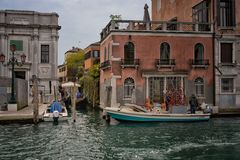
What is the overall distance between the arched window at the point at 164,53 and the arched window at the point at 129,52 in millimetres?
2147

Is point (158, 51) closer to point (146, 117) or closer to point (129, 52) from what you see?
point (129, 52)

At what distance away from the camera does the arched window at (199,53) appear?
84.1 ft

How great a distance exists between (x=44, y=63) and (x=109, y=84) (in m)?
8.05

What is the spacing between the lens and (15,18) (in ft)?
99.7

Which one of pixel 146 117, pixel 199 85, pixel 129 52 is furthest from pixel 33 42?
pixel 146 117

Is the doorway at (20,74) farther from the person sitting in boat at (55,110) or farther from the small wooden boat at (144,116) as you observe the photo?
the small wooden boat at (144,116)

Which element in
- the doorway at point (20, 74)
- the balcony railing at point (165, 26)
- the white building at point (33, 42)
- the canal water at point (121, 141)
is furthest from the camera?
the doorway at point (20, 74)

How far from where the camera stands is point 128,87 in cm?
2484

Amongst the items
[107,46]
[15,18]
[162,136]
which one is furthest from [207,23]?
[15,18]

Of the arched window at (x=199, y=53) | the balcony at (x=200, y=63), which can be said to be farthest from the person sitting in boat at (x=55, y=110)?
the arched window at (x=199, y=53)

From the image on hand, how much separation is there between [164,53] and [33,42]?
1188 centimetres

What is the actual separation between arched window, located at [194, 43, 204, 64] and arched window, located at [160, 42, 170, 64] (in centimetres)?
208

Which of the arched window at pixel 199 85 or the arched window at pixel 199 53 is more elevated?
the arched window at pixel 199 53

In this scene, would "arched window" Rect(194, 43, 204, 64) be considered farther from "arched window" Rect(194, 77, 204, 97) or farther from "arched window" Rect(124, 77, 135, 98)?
"arched window" Rect(124, 77, 135, 98)
